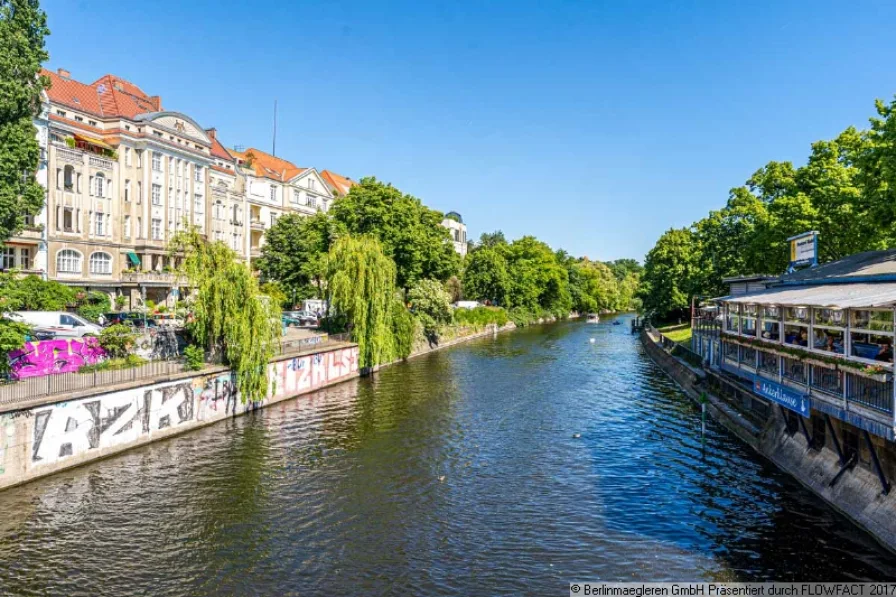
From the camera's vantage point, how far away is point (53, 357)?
1005 inches

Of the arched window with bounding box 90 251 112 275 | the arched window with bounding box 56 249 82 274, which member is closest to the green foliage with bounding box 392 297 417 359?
the arched window with bounding box 90 251 112 275

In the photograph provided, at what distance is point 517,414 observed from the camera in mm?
33625

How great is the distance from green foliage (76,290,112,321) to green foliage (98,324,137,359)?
11.6m

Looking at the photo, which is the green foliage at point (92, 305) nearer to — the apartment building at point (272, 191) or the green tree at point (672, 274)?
the apartment building at point (272, 191)

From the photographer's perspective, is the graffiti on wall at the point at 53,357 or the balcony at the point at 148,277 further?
the balcony at the point at 148,277

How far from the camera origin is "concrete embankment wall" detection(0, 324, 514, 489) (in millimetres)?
20469

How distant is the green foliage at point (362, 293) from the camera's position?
44281mm

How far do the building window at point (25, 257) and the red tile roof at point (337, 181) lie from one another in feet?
173

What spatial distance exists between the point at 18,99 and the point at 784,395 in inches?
1372

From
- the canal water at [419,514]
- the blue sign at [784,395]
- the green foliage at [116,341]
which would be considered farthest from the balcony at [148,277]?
the blue sign at [784,395]

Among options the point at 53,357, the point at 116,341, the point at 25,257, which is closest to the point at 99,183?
the point at 25,257

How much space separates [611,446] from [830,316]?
436 inches

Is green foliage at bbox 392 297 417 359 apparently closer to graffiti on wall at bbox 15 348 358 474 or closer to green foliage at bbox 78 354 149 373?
graffiti on wall at bbox 15 348 358 474

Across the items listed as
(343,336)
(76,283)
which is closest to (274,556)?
(343,336)
